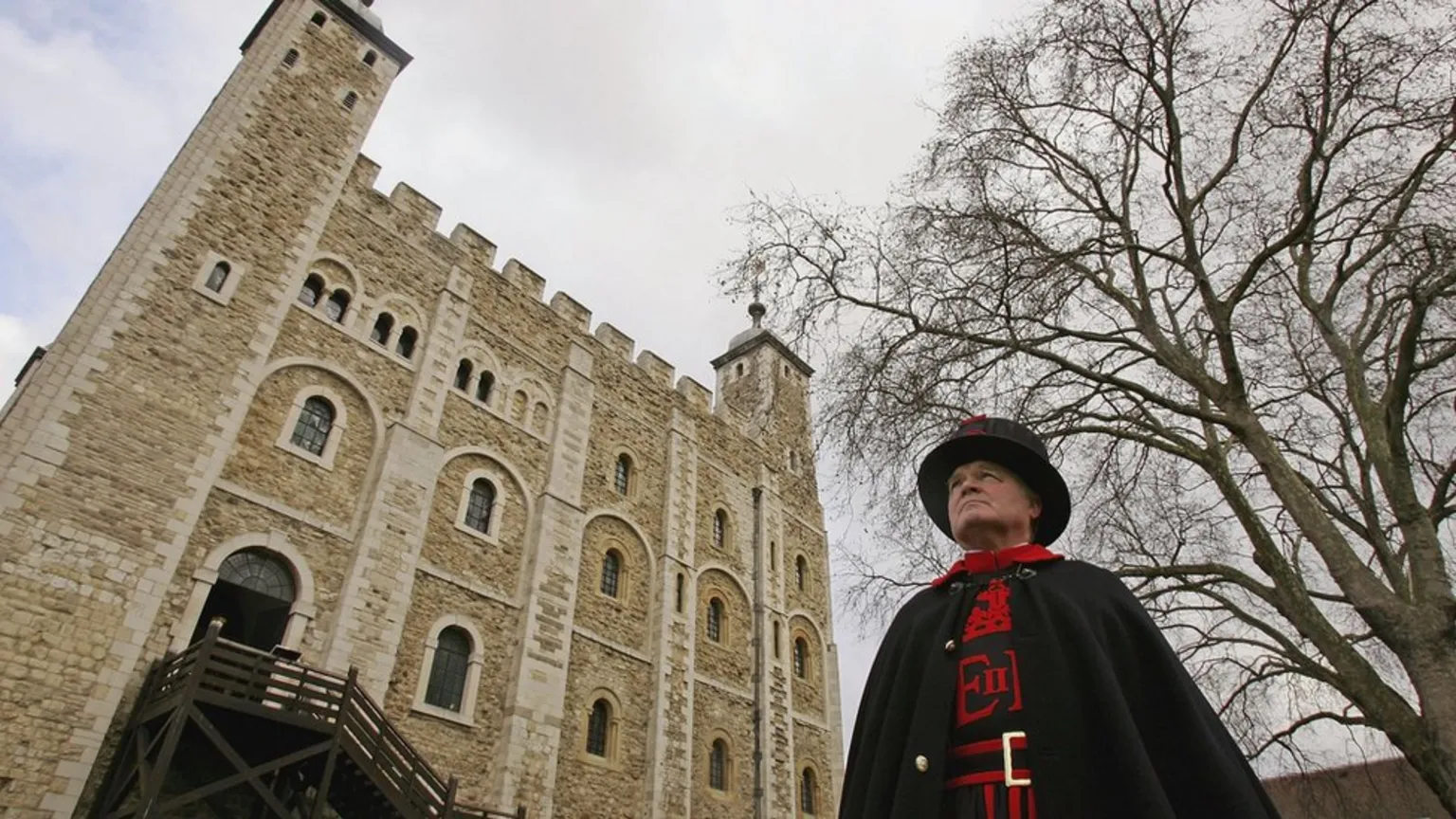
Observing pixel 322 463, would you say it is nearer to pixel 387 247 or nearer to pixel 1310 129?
pixel 387 247

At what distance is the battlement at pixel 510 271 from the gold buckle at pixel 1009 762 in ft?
52.0

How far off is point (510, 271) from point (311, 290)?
15.8ft

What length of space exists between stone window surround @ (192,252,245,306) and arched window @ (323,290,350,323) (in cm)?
152

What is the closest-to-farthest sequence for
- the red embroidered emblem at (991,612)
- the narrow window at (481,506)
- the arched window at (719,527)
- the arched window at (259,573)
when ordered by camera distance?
the red embroidered emblem at (991,612) → the arched window at (259,573) → the narrow window at (481,506) → the arched window at (719,527)

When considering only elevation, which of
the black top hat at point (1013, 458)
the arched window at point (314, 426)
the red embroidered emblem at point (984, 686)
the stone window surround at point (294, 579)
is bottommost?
the red embroidered emblem at point (984, 686)

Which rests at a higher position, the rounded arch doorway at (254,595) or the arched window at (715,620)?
the arched window at (715,620)

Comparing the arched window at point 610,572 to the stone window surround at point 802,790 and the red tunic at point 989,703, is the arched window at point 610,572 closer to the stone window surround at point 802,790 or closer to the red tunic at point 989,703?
the stone window surround at point 802,790

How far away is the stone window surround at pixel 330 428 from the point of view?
483 inches

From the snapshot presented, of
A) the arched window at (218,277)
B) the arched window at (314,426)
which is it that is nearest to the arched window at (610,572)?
the arched window at (314,426)

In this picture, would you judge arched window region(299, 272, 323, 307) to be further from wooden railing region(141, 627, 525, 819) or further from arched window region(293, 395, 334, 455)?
wooden railing region(141, 627, 525, 819)

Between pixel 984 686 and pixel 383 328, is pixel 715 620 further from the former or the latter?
pixel 984 686

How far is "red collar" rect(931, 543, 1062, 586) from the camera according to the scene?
8.94 feet

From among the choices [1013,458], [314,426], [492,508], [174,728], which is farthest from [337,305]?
[1013,458]

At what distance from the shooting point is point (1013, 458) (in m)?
2.97
